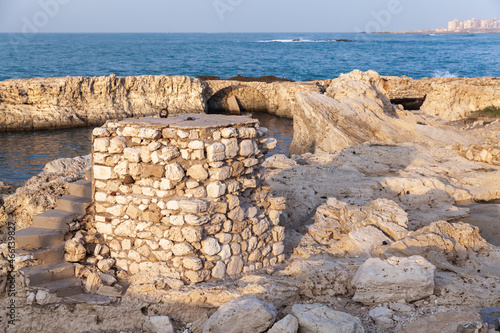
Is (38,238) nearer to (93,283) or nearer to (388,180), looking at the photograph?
(93,283)

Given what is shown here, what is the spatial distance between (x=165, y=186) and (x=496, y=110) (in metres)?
21.0

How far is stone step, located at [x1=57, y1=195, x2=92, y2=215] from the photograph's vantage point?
5332mm

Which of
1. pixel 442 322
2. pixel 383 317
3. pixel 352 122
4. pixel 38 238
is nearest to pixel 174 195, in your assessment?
pixel 38 238

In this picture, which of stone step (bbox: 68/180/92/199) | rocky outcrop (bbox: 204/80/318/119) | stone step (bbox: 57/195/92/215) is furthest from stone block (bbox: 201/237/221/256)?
rocky outcrop (bbox: 204/80/318/119)

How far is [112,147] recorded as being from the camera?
16.8 feet

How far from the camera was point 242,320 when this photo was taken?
4.05 metres

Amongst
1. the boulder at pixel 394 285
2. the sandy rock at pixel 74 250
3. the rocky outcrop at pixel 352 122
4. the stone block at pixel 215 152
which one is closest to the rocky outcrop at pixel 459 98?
the rocky outcrop at pixel 352 122

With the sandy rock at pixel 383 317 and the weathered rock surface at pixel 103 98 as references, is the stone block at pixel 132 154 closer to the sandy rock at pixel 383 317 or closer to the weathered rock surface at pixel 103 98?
the sandy rock at pixel 383 317

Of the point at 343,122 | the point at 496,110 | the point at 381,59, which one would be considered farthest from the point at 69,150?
the point at 381,59

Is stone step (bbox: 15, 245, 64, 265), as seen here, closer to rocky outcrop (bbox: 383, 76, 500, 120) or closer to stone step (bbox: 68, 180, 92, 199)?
stone step (bbox: 68, 180, 92, 199)

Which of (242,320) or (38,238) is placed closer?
(242,320)

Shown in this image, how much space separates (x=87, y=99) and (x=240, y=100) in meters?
10.3

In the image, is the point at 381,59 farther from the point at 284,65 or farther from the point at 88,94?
the point at 88,94

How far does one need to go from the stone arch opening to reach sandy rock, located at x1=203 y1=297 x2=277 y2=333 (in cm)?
2642
